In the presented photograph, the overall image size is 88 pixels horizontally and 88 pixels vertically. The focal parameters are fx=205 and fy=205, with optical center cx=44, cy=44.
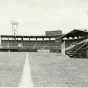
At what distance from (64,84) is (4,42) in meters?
66.5

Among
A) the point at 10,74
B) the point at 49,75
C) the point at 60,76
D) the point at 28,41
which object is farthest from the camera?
the point at 28,41

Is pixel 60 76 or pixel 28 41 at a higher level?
pixel 60 76

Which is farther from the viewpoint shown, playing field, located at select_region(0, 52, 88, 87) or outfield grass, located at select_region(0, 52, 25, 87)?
playing field, located at select_region(0, 52, 88, 87)

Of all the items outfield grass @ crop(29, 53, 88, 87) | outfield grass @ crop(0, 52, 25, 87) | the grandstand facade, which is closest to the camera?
outfield grass @ crop(0, 52, 25, 87)

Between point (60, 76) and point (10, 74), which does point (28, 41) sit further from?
point (60, 76)

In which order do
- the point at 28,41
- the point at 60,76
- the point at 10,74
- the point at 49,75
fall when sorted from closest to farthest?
1. the point at 60,76
2. the point at 49,75
3. the point at 10,74
4. the point at 28,41

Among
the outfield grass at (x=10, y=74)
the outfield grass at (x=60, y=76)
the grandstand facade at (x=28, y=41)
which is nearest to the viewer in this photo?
the outfield grass at (x=10, y=74)

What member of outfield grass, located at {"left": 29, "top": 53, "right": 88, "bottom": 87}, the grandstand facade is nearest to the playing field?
outfield grass, located at {"left": 29, "top": 53, "right": 88, "bottom": 87}

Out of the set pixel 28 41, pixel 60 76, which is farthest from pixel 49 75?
pixel 28 41

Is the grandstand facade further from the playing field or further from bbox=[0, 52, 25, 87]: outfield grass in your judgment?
the playing field

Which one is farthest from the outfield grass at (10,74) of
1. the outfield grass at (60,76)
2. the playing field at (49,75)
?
the outfield grass at (60,76)

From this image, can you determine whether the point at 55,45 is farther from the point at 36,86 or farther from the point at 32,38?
the point at 36,86

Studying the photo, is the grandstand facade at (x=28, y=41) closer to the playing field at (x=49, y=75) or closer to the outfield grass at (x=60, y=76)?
the playing field at (x=49, y=75)

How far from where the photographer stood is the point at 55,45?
6975 cm
